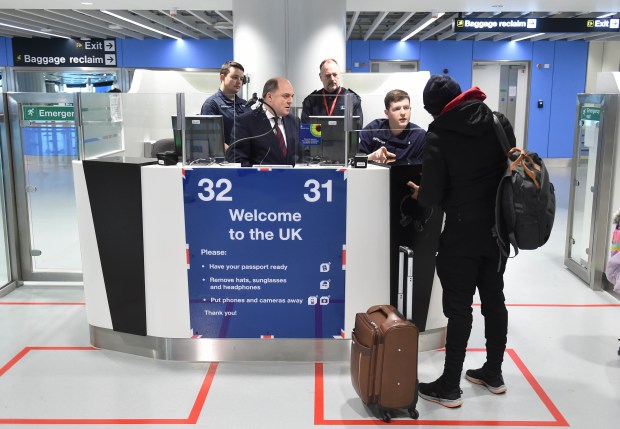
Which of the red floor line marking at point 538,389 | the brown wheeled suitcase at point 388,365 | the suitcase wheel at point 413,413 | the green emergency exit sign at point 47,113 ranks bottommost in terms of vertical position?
the red floor line marking at point 538,389

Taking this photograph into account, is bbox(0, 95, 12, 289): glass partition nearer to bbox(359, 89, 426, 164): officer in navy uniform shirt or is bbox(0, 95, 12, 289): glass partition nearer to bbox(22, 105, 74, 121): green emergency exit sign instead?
bbox(22, 105, 74, 121): green emergency exit sign

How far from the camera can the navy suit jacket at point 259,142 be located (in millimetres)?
3623

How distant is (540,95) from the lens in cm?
1418

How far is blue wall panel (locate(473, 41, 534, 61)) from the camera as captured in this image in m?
14.1

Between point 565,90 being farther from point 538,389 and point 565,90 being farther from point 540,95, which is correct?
point 538,389

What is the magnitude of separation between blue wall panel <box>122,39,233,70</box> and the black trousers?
1252cm

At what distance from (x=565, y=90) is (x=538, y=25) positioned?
6.61 m

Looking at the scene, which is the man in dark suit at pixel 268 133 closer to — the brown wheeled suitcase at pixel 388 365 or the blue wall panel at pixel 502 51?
the brown wheeled suitcase at pixel 388 365

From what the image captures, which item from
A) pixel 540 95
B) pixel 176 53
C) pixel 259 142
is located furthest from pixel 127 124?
Result: pixel 540 95

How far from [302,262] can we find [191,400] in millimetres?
1006

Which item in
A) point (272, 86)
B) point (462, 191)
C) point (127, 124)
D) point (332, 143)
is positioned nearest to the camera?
point (462, 191)

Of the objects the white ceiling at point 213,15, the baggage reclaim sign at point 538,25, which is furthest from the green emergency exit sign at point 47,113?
the baggage reclaim sign at point 538,25

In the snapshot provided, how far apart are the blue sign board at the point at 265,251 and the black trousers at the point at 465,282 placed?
0.73m

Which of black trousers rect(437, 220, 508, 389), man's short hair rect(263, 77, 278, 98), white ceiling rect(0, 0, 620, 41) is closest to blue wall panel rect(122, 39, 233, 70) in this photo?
white ceiling rect(0, 0, 620, 41)
